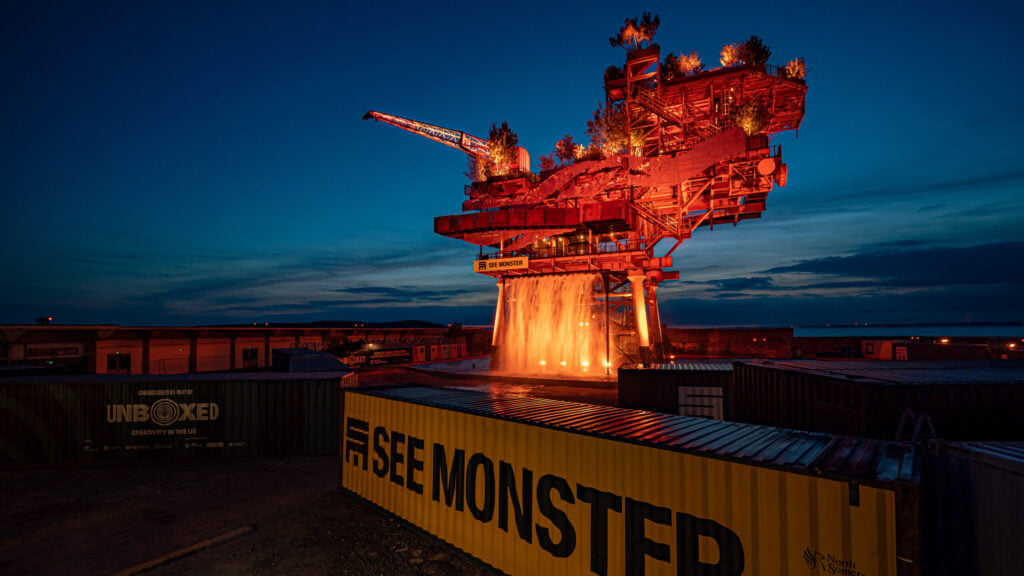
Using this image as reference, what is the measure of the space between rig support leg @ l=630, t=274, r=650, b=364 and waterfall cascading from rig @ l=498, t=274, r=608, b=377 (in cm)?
450

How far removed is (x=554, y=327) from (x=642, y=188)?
16923 millimetres

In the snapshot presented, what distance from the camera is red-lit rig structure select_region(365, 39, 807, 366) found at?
38.9m

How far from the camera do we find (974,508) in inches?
235

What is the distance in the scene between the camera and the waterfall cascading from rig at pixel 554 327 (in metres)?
45.2

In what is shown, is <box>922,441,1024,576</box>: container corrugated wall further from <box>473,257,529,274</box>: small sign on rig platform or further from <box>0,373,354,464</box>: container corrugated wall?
<box>473,257,529,274</box>: small sign on rig platform

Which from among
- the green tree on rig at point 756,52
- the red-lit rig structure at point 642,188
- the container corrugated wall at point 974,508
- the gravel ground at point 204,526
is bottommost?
the gravel ground at point 204,526

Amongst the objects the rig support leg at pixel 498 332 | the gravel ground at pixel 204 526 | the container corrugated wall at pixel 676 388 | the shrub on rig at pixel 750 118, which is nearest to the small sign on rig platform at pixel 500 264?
the rig support leg at pixel 498 332

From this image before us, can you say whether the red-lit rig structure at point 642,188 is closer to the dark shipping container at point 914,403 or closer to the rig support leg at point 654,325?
the rig support leg at point 654,325

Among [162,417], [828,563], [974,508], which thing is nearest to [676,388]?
[974,508]

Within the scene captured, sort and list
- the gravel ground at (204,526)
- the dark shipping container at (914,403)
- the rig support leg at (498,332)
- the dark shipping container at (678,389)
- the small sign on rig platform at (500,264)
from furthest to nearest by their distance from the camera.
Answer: the rig support leg at (498,332) < the small sign on rig platform at (500,264) < the dark shipping container at (678,389) < the dark shipping container at (914,403) < the gravel ground at (204,526)

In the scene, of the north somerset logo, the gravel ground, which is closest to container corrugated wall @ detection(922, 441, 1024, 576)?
the north somerset logo

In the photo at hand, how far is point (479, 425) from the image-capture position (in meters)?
10.1

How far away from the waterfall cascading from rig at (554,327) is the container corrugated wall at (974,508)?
3679 centimetres

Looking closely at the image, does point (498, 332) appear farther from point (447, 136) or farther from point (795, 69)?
point (447, 136)
